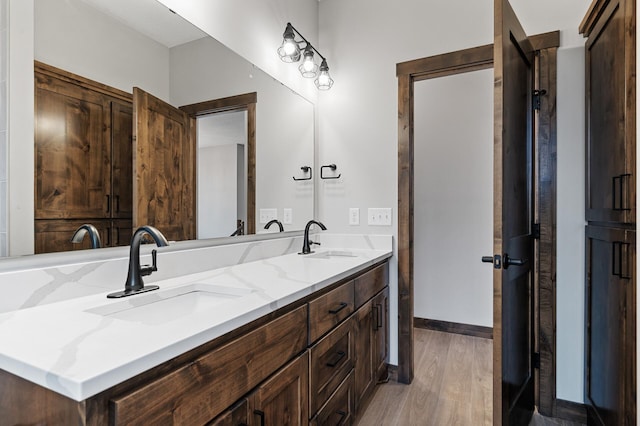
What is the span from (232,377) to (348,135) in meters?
1.89

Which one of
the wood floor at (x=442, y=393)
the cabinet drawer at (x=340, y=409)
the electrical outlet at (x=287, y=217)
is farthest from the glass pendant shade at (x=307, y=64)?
the wood floor at (x=442, y=393)

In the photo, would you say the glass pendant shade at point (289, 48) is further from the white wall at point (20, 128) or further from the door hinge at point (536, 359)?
the door hinge at point (536, 359)

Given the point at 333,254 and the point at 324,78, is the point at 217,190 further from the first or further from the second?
the point at 324,78

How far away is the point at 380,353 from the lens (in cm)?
213

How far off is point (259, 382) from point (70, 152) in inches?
36.0

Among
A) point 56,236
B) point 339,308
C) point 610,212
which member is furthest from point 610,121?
point 56,236

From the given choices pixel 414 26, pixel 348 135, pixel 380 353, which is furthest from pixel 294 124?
pixel 380 353

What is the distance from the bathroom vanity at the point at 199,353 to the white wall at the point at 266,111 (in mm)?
689

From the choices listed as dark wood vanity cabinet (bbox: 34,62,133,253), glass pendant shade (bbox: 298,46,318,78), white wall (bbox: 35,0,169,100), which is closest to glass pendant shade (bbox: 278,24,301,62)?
glass pendant shade (bbox: 298,46,318,78)

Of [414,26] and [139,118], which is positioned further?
[414,26]

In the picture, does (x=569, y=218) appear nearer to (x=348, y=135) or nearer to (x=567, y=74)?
(x=567, y=74)

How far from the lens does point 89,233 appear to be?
45.9 inches

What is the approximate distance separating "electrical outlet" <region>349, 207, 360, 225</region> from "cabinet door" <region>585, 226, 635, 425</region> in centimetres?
127

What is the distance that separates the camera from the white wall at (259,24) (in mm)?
1632
